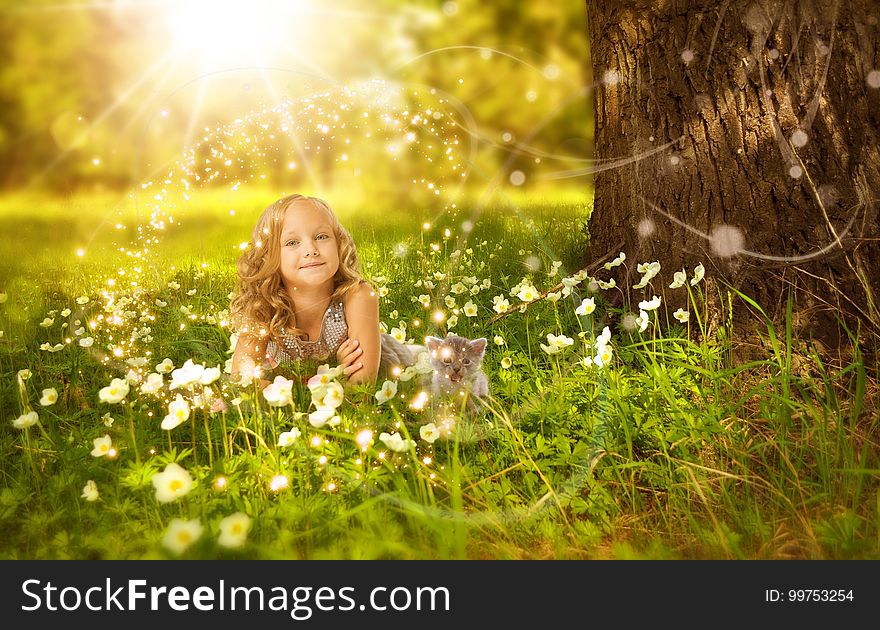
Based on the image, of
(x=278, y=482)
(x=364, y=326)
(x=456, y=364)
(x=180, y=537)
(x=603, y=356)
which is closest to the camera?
(x=180, y=537)

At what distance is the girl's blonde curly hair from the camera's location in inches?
113

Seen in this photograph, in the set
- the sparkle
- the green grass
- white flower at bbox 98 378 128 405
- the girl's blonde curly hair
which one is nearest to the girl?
the girl's blonde curly hair

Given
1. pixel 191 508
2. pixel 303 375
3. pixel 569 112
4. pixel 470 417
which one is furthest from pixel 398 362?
pixel 569 112

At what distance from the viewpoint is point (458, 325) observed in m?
3.47

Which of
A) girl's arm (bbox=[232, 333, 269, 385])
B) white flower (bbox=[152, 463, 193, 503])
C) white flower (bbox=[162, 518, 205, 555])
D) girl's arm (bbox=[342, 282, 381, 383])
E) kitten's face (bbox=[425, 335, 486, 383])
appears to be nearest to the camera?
white flower (bbox=[162, 518, 205, 555])

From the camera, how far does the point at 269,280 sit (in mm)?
2943

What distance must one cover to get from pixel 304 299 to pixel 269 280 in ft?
0.57

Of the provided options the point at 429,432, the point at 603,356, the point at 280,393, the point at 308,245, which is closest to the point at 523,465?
the point at 429,432

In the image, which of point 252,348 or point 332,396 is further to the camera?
point 252,348

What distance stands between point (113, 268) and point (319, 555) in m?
3.21

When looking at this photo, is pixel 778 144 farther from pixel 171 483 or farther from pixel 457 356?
pixel 171 483

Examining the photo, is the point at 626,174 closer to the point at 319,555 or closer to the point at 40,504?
the point at 319,555

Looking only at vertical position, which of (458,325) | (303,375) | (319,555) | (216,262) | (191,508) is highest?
(216,262)

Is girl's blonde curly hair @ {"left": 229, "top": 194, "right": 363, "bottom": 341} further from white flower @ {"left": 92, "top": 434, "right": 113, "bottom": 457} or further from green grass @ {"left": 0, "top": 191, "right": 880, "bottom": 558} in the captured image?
white flower @ {"left": 92, "top": 434, "right": 113, "bottom": 457}
